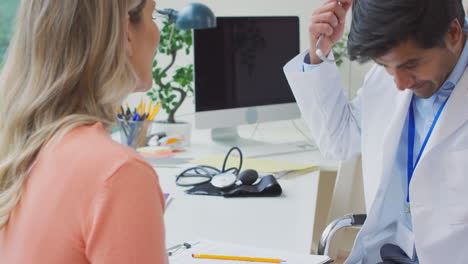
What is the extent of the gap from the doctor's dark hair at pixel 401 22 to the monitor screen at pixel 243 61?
0.96 metres

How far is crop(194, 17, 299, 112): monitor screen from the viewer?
2.10 meters

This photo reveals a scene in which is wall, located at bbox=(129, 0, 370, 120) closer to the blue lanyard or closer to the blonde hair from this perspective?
the blue lanyard

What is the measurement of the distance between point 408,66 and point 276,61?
1.09m

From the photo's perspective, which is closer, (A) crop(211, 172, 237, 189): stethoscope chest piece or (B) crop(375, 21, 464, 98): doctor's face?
(B) crop(375, 21, 464, 98): doctor's face

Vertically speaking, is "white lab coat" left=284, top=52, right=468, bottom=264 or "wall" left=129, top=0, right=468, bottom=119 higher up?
"wall" left=129, top=0, right=468, bottom=119

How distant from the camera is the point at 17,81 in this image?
0.81 m

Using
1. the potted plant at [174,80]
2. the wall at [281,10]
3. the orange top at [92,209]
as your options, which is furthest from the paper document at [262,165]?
the orange top at [92,209]

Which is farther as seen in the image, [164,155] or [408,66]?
[164,155]

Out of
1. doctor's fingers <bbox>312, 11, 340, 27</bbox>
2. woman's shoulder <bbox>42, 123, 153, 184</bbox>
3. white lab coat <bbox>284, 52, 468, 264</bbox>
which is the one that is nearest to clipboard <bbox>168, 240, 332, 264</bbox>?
white lab coat <bbox>284, 52, 468, 264</bbox>

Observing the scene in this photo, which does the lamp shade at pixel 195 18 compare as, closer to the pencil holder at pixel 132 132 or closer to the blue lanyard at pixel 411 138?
the pencil holder at pixel 132 132

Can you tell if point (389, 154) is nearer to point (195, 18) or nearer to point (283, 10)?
point (195, 18)

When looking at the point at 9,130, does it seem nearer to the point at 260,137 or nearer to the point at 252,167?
the point at 252,167

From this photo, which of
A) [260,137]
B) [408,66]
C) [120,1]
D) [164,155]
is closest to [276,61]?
[260,137]

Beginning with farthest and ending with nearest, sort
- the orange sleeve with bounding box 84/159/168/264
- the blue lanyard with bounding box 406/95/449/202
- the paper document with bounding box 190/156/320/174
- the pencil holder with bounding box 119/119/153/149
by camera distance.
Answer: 1. the pencil holder with bounding box 119/119/153/149
2. the paper document with bounding box 190/156/320/174
3. the blue lanyard with bounding box 406/95/449/202
4. the orange sleeve with bounding box 84/159/168/264
